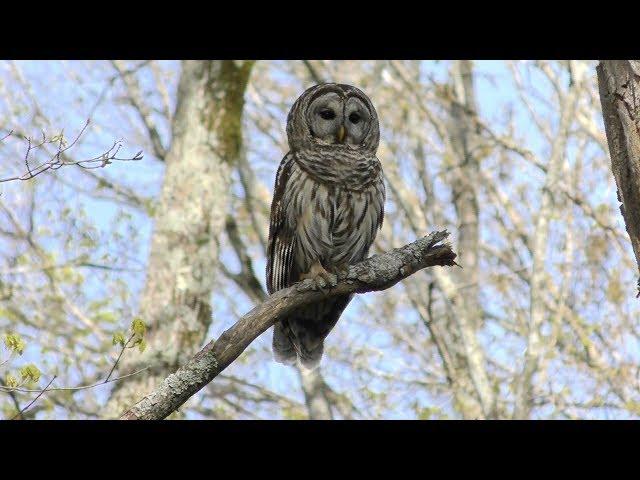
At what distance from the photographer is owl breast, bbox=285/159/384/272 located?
5594mm

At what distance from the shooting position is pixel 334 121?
6.00 metres

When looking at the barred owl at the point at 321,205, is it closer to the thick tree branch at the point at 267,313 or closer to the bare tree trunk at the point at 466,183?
the thick tree branch at the point at 267,313

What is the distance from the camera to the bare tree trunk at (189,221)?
796 centimetres

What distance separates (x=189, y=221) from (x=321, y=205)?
10.5ft

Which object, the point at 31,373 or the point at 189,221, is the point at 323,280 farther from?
the point at 189,221

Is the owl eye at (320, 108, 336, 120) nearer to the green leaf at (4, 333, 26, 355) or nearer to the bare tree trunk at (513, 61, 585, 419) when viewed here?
the green leaf at (4, 333, 26, 355)

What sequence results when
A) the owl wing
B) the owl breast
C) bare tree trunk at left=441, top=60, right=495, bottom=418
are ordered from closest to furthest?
1. the owl breast
2. the owl wing
3. bare tree trunk at left=441, top=60, right=495, bottom=418

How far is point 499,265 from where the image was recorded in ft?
54.9

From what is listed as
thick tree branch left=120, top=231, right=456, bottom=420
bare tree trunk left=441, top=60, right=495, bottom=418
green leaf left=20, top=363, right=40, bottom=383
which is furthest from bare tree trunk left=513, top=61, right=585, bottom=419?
green leaf left=20, top=363, right=40, bottom=383
